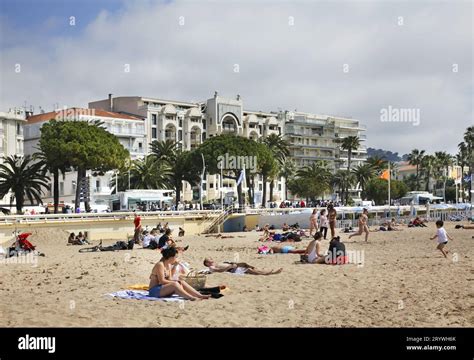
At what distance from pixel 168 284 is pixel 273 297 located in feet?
6.60

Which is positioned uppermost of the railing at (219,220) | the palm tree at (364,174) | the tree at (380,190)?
the palm tree at (364,174)

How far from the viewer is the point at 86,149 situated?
1941 inches

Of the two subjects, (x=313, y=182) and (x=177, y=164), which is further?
(x=313, y=182)

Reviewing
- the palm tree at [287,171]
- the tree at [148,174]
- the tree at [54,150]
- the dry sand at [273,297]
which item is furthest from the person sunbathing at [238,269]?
the palm tree at [287,171]

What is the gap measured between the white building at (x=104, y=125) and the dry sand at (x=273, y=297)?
190 feet

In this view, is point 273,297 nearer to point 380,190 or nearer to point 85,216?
point 85,216

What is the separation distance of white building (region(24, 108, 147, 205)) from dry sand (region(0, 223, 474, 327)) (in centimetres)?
5778

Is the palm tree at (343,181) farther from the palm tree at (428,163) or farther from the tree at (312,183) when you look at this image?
the palm tree at (428,163)

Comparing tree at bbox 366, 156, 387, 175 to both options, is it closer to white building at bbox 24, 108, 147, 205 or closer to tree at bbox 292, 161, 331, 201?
tree at bbox 292, 161, 331, 201

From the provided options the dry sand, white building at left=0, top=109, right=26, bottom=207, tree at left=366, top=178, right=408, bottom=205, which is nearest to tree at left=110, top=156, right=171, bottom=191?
white building at left=0, top=109, right=26, bottom=207

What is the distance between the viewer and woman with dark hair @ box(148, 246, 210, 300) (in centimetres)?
1084

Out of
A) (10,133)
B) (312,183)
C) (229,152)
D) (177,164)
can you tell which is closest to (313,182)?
(312,183)

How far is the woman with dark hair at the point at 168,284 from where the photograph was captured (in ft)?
35.6
